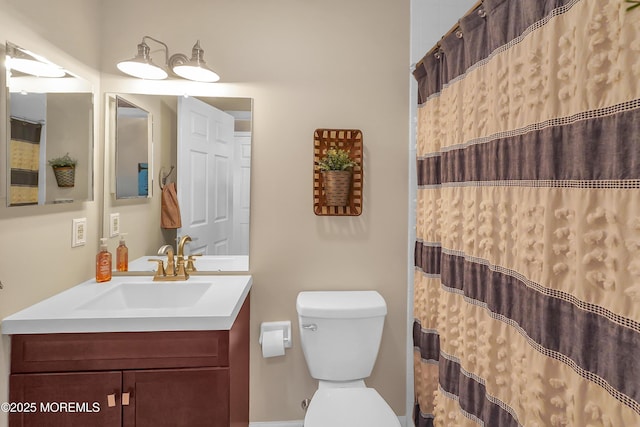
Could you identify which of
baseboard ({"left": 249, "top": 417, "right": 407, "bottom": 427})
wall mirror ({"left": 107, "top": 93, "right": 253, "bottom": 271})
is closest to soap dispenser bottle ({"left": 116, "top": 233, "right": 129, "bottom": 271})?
wall mirror ({"left": 107, "top": 93, "right": 253, "bottom": 271})

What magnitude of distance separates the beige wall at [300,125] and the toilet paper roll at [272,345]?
14cm

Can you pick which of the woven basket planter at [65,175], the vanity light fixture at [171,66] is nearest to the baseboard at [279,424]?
the woven basket planter at [65,175]

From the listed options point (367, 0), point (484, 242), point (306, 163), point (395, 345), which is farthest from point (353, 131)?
point (395, 345)

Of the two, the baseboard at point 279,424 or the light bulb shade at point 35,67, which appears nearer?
the light bulb shade at point 35,67

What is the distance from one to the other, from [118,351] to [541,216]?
1.40 meters

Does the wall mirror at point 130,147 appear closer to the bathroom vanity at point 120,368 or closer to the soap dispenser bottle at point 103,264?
the soap dispenser bottle at point 103,264

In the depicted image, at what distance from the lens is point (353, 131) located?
75.4 inches

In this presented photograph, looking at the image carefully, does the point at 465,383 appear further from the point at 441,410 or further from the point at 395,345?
the point at 395,345

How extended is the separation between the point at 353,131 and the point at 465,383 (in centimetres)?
124

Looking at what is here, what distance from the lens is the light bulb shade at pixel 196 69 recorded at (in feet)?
5.70

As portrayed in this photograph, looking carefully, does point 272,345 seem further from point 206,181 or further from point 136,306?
point 206,181

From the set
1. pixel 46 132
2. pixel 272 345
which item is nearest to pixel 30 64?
pixel 46 132

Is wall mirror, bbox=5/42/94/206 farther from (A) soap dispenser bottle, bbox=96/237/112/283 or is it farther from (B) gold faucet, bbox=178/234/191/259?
(B) gold faucet, bbox=178/234/191/259

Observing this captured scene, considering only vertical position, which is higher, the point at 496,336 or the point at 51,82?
the point at 51,82
